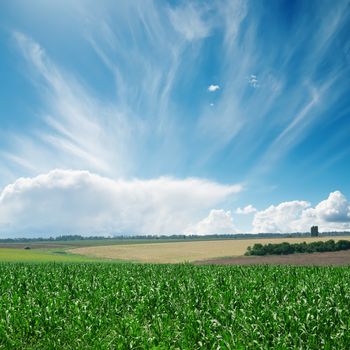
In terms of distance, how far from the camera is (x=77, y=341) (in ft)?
32.8

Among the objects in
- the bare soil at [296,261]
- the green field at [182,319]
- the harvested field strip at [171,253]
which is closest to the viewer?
the green field at [182,319]

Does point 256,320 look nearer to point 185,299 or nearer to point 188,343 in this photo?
point 188,343

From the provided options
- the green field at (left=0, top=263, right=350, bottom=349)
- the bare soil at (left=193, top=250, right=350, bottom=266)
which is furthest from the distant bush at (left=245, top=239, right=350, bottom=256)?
the green field at (left=0, top=263, right=350, bottom=349)

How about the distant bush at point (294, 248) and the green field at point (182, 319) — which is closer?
the green field at point (182, 319)

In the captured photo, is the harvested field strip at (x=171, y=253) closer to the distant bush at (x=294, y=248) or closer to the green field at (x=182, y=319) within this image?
the distant bush at (x=294, y=248)

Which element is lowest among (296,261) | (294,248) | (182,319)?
(182,319)

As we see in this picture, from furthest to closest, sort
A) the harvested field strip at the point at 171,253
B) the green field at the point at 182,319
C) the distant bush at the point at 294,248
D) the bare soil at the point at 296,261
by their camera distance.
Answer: the harvested field strip at the point at 171,253, the distant bush at the point at 294,248, the bare soil at the point at 296,261, the green field at the point at 182,319

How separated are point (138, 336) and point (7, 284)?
11815 mm

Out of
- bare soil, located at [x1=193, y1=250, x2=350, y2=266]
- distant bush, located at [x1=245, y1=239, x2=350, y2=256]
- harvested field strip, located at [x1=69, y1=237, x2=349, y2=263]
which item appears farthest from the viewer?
harvested field strip, located at [x1=69, y1=237, x2=349, y2=263]

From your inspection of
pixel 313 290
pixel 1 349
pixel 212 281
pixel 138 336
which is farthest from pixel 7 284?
pixel 313 290

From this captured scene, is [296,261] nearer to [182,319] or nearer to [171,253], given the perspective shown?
[182,319]

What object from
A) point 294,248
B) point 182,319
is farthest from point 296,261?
point 182,319

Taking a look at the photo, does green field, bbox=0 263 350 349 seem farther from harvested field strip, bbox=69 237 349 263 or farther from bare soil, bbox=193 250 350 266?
harvested field strip, bbox=69 237 349 263

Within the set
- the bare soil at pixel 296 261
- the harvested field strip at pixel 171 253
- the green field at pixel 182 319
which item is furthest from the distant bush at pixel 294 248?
the green field at pixel 182 319
